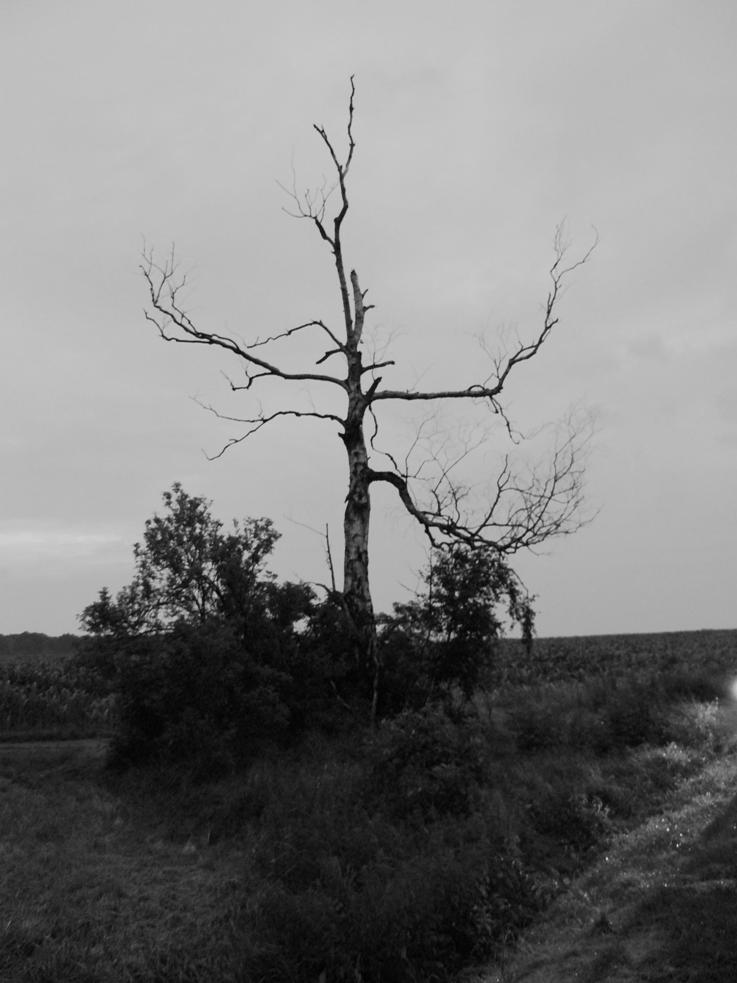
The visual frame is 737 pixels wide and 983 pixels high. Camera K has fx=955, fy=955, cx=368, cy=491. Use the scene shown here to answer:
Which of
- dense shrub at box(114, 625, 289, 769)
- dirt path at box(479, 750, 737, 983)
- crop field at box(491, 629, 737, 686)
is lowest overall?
dirt path at box(479, 750, 737, 983)

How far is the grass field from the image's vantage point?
9.34 metres

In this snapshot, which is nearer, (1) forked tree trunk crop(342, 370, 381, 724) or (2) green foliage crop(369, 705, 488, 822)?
(2) green foliage crop(369, 705, 488, 822)

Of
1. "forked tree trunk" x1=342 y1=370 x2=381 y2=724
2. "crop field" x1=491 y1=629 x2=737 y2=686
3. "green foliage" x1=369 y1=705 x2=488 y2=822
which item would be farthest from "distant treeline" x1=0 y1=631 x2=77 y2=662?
"green foliage" x1=369 y1=705 x2=488 y2=822

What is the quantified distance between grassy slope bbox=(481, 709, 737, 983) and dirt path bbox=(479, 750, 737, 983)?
0.04 ft

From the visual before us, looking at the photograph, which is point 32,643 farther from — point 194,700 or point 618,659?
point 194,700

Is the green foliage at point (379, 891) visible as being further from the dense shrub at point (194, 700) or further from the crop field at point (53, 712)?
the crop field at point (53, 712)

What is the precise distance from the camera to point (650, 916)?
934 centimetres

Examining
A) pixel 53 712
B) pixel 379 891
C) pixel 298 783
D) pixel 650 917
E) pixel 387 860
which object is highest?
pixel 53 712

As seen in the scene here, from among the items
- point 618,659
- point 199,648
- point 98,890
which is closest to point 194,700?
point 199,648

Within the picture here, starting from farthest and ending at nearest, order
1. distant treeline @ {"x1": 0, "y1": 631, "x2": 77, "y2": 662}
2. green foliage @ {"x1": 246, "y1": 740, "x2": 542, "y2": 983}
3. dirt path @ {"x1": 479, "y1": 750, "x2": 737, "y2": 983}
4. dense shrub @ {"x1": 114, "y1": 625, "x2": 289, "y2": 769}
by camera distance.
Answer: distant treeline @ {"x1": 0, "y1": 631, "x2": 77, "y2": 662} → dense shrub @ {"x1": 114, "y1": 625, "x2": 289, "y2": 769} → green foliage @ {"x1": 246, "y1": 740, "x2": 542, "y2": 983} → dirt path @ {"x1": 479, "y1": 750, "x2": 737, "y2": 983}

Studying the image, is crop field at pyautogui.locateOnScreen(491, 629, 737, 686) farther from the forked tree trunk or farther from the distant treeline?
the distant treeline

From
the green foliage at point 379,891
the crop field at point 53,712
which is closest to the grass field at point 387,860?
the green foliage at point 379,891

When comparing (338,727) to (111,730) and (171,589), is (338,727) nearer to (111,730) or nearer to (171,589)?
(171,589)

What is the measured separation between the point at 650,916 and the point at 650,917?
2cm
